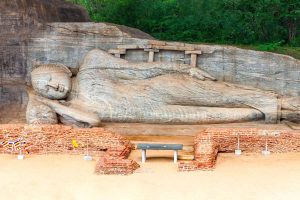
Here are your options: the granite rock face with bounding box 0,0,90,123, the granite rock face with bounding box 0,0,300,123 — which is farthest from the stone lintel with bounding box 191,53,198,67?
the granite rock face with bounding box 0,0,90,123

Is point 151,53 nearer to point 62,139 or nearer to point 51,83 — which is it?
point 51,83

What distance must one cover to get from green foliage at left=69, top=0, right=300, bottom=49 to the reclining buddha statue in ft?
11.0

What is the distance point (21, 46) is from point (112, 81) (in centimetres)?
231

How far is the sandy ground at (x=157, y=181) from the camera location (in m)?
7.40

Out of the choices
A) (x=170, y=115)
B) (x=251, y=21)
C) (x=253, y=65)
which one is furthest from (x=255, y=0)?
(x=170, y=115)

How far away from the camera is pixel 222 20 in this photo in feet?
46.0

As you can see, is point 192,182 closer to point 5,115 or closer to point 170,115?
point 170,115

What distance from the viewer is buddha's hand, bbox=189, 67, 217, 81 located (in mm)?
10953

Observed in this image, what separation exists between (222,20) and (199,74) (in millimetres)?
3571

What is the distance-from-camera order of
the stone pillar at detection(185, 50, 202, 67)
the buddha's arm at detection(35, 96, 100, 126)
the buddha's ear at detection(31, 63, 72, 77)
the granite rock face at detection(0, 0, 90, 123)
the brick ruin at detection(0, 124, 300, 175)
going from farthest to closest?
1. the granite rock face at detection(0, 0, 90, 123)
2. the stone pillar at detection(185, 50, 202, 67)
3. the buddha's ear at detection(31, 63, 72, 77)
4. the buddha's arm at detection(35, 96, 100, 126)
5. the brick ruin at detection(0, 124, 300, 175)

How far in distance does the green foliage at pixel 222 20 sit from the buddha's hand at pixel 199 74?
10.3ft

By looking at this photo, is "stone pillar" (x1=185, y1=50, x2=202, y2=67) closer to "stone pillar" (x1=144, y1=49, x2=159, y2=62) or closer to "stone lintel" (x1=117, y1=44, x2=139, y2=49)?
"stone pillar" (x1=144, y1=49, x2=159, y2=62)

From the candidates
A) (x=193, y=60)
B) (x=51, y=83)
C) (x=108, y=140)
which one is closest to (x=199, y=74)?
(x=193, y=60)

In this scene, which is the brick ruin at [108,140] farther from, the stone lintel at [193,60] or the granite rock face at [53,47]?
the stone lintel at [193,60]
